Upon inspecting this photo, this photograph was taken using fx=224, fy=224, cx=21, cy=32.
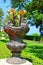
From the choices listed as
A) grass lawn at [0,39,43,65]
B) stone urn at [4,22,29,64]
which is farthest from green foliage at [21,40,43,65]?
stone urn at [4,22,29,64]

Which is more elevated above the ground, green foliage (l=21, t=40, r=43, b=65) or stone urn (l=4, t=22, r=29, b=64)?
stone urn (l=4, t=22, r=29, b=64)

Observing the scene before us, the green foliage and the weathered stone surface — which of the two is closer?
the weathered stone surface

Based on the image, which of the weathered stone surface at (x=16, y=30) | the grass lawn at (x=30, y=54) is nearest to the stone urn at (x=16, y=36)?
the weathered stone surface at (x=16, y=30)

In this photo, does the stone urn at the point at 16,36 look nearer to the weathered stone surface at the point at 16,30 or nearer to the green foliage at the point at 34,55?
the weathered stone surface at the point at 16,30

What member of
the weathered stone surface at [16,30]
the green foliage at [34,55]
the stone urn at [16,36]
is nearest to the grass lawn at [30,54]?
the green foliage at [34,55]

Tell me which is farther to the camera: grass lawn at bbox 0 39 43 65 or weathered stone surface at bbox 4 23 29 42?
grass lawn at bbox 0 39 43 65

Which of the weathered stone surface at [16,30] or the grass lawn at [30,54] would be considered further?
the grass lawn at [30,54]

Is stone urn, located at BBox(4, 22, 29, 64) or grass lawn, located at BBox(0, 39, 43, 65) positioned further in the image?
grass lawn, located at BBox(0, 39, 43, 65)

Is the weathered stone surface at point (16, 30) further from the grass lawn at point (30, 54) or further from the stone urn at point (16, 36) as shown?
the grass lawn at point (30, 54)

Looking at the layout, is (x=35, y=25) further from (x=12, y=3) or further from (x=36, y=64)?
(x=36, y=64)

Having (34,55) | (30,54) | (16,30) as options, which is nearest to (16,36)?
(16,30)

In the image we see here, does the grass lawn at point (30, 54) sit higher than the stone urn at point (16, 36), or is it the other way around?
the stone urn at point (16, 36)

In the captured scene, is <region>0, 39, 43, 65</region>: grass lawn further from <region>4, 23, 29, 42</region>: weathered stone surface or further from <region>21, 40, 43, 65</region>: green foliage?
<region>4, 23, 29, 42</region>: weathered stone surface

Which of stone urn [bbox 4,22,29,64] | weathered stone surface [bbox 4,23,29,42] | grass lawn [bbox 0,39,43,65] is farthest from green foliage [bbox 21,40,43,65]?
weathered stone surface [bbox 4,23,29,42]
